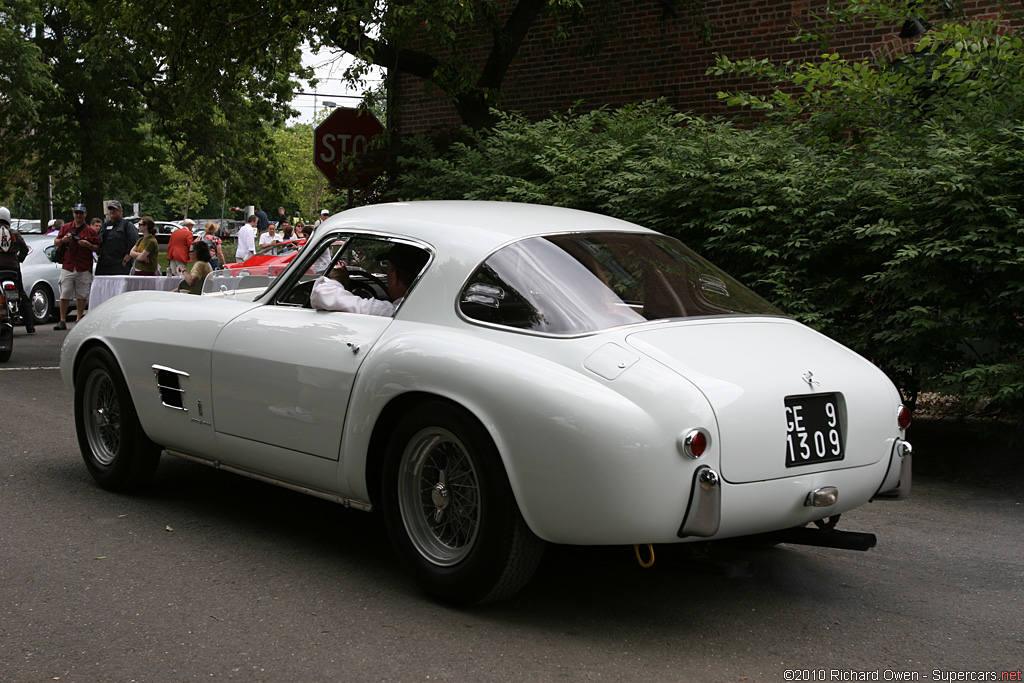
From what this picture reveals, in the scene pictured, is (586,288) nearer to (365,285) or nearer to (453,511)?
(453,511)

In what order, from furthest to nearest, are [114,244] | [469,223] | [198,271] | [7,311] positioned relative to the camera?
1. [114,244]
2. [198,271]
3. [7,311]
4. [469,223]

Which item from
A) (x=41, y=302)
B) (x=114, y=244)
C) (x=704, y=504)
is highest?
(x=704, y=504)

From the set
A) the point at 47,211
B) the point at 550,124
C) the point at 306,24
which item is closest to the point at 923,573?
the point at 550,124

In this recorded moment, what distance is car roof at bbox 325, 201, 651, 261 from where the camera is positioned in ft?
15.5

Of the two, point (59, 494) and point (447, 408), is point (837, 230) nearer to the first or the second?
point (447, 408)

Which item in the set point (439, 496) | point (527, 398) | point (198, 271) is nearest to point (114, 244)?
point (198, 271)

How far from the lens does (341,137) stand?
1409cm

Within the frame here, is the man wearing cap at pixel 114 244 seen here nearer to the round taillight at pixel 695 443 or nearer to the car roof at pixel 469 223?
the car roof at pixel 469 223

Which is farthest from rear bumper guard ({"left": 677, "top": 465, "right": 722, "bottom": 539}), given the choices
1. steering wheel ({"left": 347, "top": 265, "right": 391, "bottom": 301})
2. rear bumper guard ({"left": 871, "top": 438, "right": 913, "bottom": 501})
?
steering wheel ({"left": 347, "top": 265, "right": 391, "bottom": 301})

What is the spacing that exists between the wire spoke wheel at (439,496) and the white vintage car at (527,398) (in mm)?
10

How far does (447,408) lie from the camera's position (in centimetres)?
426

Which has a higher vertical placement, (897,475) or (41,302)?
(897,475)

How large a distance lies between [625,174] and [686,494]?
5.46m

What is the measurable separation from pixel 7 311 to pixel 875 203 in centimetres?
1016
